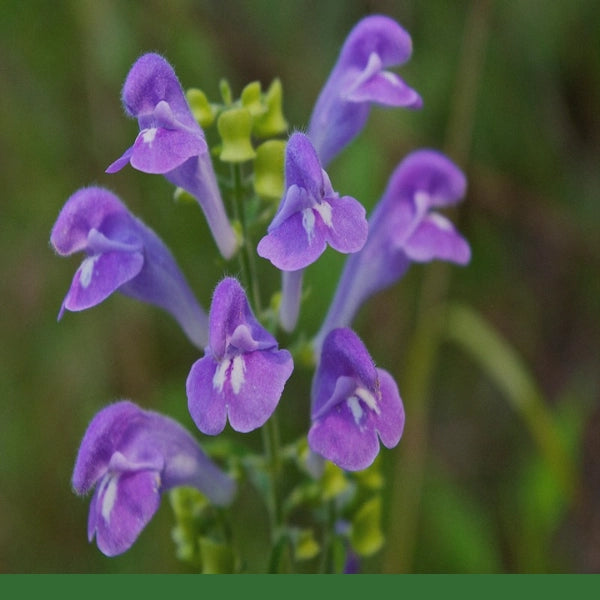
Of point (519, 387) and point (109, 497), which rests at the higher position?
point (109, 497)

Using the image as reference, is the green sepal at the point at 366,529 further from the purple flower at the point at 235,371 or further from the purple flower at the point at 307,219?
the purple flower at the point at 307,219

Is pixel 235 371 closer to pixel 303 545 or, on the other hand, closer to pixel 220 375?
pixel 220 375

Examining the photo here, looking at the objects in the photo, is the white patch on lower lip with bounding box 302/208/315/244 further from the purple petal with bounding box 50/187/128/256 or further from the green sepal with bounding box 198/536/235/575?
the green sepal with bounding box 198/536/235/575

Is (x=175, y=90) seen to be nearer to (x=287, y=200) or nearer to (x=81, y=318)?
(x=287, y=200)

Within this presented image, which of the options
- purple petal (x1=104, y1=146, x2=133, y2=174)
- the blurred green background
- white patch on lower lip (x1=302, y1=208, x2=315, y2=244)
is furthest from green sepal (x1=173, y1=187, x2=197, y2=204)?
the blurred green background

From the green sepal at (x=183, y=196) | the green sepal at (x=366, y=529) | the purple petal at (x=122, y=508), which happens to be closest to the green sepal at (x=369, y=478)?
the green sepal at (x=366, y=529)

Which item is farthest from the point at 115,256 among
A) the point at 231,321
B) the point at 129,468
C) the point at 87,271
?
the point at 129,468
